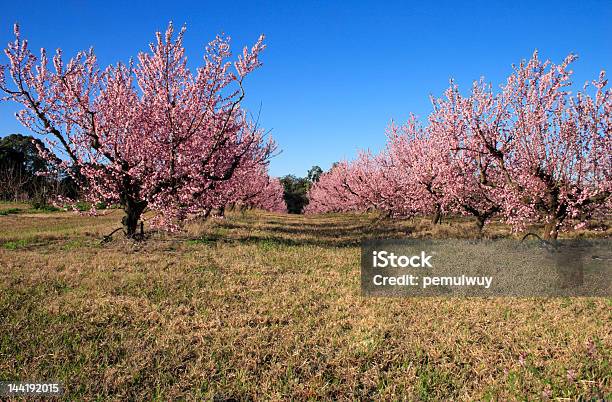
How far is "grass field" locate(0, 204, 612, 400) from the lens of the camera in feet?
12.1

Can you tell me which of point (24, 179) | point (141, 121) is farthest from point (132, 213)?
point (24, 179)

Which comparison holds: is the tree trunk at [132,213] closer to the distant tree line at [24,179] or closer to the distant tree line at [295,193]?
the distant tree line at [24,179]

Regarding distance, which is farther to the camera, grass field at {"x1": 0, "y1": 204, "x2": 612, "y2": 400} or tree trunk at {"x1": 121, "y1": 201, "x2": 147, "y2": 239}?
tree trunk at {"x1": 121, "y1": 201, "x2": 147, "y2": 239}

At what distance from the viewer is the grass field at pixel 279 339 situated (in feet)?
12.1

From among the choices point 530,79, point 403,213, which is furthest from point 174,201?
point 403,213

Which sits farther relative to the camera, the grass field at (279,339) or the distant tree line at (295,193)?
the distant tree line at (295,193)

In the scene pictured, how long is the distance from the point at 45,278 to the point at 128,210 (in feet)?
14.4

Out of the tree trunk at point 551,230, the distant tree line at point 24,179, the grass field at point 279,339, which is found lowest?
the grass field at point 279,339

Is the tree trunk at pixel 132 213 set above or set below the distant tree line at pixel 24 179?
below

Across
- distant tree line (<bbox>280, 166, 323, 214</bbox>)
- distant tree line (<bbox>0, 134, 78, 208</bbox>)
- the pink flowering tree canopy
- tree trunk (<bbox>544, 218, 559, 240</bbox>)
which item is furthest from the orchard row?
distant tree line (<bbox>280, 166, 323, 214</bbox>)

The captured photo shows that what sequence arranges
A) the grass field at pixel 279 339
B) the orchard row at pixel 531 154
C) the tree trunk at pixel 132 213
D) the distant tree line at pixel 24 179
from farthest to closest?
1. the distant tree line at pixel 24 179
2. the tree trunk at pixel 132 213
3. the orchard row at pixel 531 154
4. the grass field at pixel 279 339

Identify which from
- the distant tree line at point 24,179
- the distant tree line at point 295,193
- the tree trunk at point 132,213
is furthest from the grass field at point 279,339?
the distant tree line at point 295,193

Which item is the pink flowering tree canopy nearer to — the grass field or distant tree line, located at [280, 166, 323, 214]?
the grass field

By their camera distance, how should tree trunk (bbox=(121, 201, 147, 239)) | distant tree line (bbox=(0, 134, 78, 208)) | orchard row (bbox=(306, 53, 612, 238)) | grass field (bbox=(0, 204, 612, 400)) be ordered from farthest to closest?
1. distant tree line (bbox=(0, 134, 78, 208))
2. tree trunk (bbox=(121, 201, 147, 239))
3. orchard row (bbox=(306, 53, 612, 238))
4. grass field (bbox=(0, 204, 612, 400))
